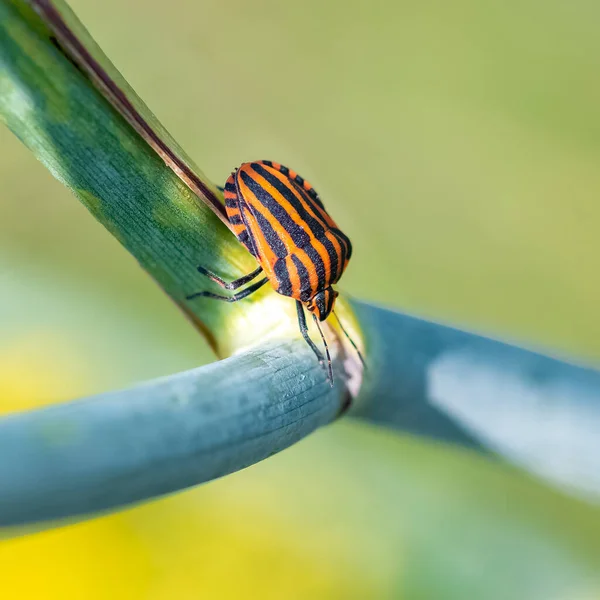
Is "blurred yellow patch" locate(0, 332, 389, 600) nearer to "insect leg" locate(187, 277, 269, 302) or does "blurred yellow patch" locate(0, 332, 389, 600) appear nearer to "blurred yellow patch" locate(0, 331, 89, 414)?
"blurred yellow patch" locate(0, 331, 89, 414)

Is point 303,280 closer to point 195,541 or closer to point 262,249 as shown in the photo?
point 262,249

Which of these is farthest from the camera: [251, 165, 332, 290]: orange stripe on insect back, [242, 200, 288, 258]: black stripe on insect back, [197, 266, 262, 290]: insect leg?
[251, 165, 332, 290]: orange stripe on insect back

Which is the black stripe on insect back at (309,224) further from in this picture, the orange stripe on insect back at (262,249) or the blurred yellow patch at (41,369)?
the blurred yellow patch at (41,369)

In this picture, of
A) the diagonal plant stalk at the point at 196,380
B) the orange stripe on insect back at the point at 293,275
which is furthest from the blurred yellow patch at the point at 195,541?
the diagonal plant stalk at the point at 196,380

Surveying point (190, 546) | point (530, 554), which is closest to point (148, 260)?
point (190, 546)

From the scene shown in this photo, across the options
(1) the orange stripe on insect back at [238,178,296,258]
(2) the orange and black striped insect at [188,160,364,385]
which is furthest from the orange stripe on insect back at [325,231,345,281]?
(1) the orange stripe on insect back at [238,178,296,258]

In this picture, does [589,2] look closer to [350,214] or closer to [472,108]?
[472,108]
